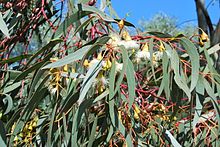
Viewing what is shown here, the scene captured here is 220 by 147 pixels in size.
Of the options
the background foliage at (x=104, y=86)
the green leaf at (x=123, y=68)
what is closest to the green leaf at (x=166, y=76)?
the background foliage at (x=104, y=86)

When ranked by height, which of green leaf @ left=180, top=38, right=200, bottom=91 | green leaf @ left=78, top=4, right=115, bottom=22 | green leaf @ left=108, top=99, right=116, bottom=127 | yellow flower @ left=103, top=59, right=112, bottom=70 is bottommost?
green leaf @ left=108, top=99, right=116, bottom=127

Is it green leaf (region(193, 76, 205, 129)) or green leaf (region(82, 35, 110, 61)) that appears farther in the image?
green leaf (region(193, 76, 205, 129))

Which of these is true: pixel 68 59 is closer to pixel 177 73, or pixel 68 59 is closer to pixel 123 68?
pixel 123 68

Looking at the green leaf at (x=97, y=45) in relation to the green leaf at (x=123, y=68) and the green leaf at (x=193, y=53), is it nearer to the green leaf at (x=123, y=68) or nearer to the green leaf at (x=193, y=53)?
the green leaf at (x=123, y=68)

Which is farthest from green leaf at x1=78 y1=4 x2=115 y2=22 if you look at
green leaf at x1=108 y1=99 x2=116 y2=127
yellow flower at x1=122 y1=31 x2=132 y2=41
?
green leaf at x1=108 y1=99 x2=116 y2=127

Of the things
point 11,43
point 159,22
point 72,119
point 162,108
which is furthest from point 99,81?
point 159,22

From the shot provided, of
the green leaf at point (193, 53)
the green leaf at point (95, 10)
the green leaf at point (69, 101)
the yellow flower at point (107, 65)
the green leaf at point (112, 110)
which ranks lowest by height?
the green leaf at point (112, 110)

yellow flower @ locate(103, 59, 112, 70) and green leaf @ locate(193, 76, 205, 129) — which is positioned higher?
yellow flower @ locate(103, 59, 112, 70)

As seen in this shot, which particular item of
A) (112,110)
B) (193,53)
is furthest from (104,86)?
(193,53)

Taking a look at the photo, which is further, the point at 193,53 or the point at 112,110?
the point at 193,53

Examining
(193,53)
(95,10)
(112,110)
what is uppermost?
(95,10)

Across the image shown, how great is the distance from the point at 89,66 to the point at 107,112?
0.12 metres

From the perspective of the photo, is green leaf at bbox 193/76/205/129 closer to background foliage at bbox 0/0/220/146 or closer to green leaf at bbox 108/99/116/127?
background foliage at bbox 0/0/220/146

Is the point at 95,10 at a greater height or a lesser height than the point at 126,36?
greater
